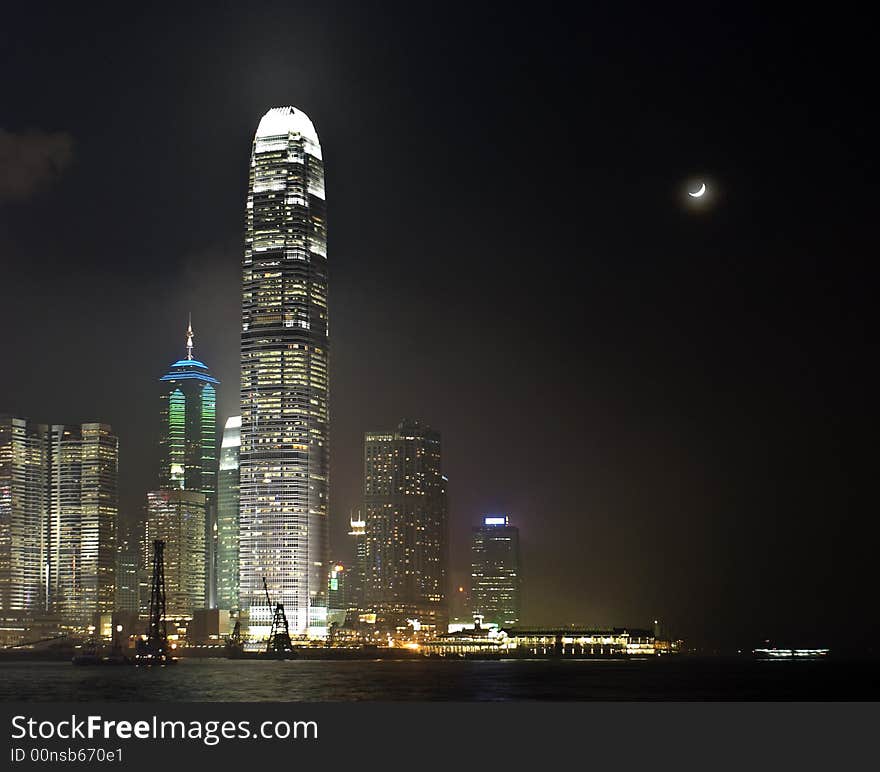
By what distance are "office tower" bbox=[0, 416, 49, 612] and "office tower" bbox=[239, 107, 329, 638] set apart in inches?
912

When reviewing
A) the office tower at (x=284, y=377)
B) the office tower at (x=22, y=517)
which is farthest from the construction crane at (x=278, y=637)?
the office tower at (x=22, y=517)

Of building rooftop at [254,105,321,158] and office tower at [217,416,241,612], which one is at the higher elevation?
building rooftop at [254,105,321,158]

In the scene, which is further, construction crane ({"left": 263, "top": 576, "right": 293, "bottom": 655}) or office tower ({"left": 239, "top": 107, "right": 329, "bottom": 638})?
office tower ({"left": 239, "top": 107, "right": 329, "bottom": 638})

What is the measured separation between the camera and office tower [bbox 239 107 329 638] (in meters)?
134

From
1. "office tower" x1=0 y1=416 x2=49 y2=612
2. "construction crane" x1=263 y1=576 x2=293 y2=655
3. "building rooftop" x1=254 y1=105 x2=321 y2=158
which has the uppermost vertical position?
"building rooftop" x1=254 y1=105 x2=321 y2=158

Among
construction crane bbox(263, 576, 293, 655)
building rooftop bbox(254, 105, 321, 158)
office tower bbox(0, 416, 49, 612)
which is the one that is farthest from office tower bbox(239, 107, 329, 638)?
office tower bbox(0, 416, 49, 612)

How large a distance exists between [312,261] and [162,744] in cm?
12216

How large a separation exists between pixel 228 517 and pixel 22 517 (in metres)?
26.1

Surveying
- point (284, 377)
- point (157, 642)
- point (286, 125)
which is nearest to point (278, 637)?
point (157, 642)

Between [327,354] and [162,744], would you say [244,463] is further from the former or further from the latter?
[162,744]

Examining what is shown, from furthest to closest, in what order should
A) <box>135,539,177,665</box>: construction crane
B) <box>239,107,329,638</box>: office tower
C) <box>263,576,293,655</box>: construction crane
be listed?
1. <box>239,107,329,638</box>: office tower
2. <box>263,576,293,655</box>: construction crane
3. <box>135,539,177,665</box>: construction crane

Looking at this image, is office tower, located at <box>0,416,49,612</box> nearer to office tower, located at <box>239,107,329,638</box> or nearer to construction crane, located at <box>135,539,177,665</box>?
office tower, located at <box>239,107,329,638</box>

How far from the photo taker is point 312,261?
137m

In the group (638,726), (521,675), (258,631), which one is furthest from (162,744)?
(258,631)
